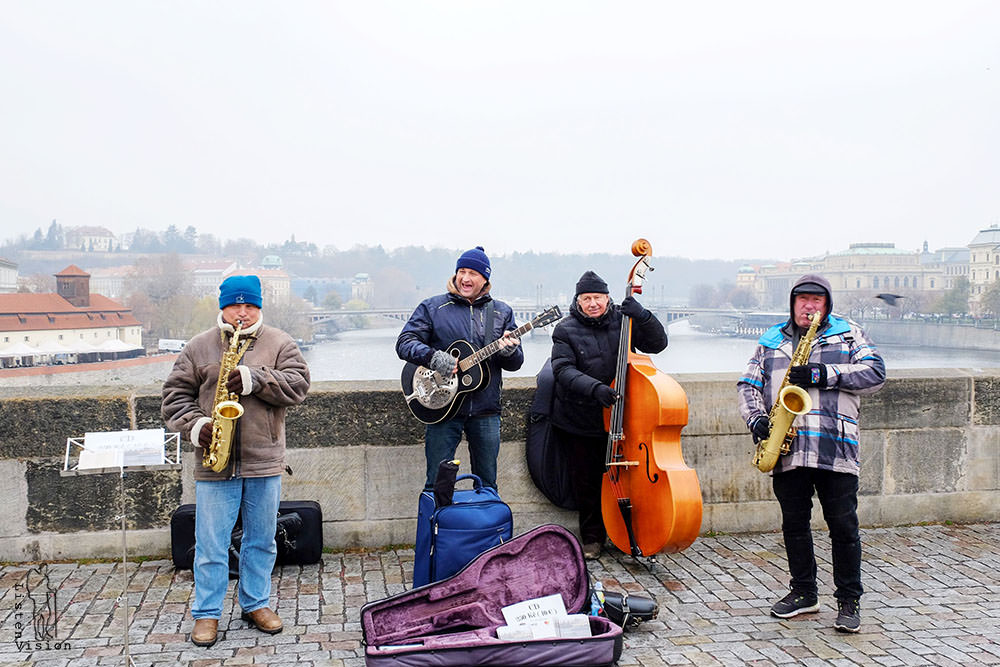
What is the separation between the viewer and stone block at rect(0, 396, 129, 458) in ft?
16.7

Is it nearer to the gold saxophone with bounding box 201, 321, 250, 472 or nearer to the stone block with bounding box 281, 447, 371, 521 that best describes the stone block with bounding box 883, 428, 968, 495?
the stone block with bounding box 281, 447, 371, 521

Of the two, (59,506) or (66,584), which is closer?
(66,584)

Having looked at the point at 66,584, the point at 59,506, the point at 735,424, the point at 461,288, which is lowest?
the point at 66,584

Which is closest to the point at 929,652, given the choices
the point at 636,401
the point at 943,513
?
the point at 636,401

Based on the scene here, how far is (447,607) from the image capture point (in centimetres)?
399

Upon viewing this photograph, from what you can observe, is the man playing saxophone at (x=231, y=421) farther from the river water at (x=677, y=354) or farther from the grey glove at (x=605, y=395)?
the river water at (x=677, y=354)

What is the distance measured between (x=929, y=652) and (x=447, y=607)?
2181mm

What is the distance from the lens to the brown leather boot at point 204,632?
394cm

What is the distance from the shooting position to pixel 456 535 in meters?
4.24

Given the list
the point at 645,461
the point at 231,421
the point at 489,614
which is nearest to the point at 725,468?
the point at 645,461

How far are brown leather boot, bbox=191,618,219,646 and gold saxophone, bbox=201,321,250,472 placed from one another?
72 cm

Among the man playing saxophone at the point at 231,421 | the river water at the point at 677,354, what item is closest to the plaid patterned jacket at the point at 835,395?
the man playing saxophone at the point at 231,421

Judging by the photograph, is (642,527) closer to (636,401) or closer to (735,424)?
(636,401)

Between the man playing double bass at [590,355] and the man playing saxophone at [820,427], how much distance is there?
2.45ft
